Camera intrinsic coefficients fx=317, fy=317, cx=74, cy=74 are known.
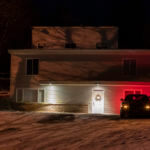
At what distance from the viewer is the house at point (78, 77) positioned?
27.4 m

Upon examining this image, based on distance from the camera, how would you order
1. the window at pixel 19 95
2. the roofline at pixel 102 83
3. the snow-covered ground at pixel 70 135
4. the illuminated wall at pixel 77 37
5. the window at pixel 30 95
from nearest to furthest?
the snow-covered ground at pixel 70 135 < the roofline at pixel 102 83 < the window at pixel 30 95 < the window at pixel 19 95 < the illuminated wall at pixel 77 37

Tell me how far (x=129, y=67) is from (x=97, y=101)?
415cm

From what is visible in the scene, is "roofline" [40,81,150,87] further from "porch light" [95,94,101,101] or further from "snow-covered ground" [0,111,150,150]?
"snow-covered ground" [0,111,150,150]

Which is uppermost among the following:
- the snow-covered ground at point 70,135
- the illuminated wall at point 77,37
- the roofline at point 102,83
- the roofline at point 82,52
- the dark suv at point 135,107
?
the illuminated wall at point 77,37

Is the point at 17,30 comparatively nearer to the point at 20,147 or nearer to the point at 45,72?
the point at 45,72

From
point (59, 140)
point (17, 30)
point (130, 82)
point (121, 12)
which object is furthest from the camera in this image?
point (121, 12)

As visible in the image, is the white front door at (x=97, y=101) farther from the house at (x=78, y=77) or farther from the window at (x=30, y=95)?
the window at (x=30, y=95)

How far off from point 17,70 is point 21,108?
3.60m

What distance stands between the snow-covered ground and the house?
1048 cm

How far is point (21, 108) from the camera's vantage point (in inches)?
1090

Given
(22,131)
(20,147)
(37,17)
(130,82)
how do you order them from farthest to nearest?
1. (37,17)
2. (130,82)
3. (22,131)
4. (20,147)

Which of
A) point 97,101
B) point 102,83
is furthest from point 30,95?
point 102,83

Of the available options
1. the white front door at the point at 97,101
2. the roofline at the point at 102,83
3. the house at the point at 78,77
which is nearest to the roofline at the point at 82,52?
the house at the point at 78,77

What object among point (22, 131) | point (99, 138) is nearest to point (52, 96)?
point (22, 131)
